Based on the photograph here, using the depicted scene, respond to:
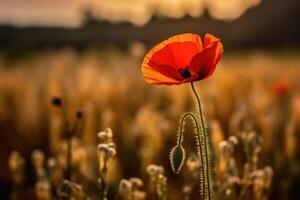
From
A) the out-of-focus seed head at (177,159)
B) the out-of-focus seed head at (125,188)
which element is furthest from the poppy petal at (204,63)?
the out-of-focus seed head at (125,188)

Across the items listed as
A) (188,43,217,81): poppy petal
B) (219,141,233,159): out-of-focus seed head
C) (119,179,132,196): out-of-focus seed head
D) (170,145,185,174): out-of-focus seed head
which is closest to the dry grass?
(219,141,233,159): out-of-focus seed head

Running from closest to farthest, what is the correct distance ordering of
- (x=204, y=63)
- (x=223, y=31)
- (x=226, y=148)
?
(x=204, y=63) → (x=226, y=148) → (x=223, y=31)

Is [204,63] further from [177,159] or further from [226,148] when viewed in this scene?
[226,148]

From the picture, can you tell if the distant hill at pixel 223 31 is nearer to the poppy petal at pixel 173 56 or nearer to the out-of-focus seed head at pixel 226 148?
the out-of-focus seed head at pixel 226 148

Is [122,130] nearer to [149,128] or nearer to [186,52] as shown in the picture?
[149,128]

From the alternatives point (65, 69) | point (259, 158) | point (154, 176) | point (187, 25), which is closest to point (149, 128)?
point (259, 158)

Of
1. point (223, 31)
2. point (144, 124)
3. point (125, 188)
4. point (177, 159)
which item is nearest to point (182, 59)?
point (177, 159)
